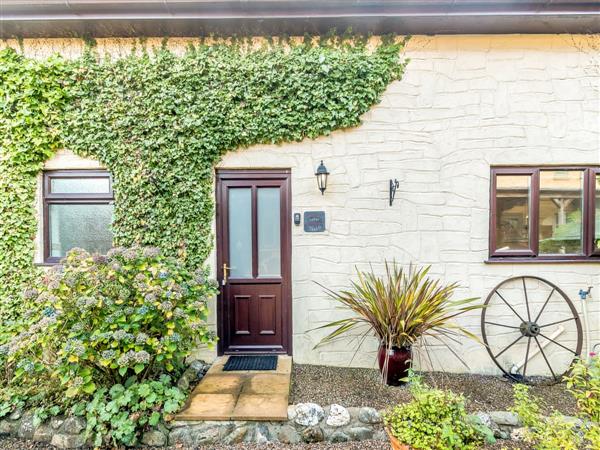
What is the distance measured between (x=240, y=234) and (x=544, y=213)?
3638 millimetres

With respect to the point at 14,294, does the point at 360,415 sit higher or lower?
lower

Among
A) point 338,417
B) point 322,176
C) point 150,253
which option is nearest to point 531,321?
point 338,417

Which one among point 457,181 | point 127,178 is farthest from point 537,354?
point 127,178

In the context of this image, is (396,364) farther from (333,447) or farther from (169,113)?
(169,113)

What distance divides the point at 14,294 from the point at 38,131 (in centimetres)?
193

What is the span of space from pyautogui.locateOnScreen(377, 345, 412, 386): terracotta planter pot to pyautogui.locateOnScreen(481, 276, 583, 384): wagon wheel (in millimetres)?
1178

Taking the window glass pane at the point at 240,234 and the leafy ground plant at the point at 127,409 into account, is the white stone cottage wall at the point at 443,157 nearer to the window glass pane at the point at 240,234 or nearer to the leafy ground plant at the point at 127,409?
the window glass pane at the point at 240,234

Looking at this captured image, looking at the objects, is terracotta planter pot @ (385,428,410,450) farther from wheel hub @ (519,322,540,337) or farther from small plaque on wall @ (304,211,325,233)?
wheel hub @ (519,322,540,337)

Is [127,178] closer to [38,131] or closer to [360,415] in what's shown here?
[38,131]

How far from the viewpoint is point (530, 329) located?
348 cm

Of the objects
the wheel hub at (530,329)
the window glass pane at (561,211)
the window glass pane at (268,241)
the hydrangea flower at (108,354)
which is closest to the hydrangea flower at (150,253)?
the hydrangea flower at (108,354)

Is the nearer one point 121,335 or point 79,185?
point 121,335

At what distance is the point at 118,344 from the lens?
2598 mm

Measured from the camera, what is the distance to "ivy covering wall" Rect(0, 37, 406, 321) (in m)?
3.52
